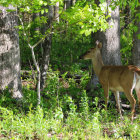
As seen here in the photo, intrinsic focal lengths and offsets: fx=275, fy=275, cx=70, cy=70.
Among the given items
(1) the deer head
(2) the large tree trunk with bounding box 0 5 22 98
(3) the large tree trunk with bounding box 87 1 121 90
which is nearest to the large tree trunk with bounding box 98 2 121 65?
(3) the large tree trunk with bounding box 87 1 121 90

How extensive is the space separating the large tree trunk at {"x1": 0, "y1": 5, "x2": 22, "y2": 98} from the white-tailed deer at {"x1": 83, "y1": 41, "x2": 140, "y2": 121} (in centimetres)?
200

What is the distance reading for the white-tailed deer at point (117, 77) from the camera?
6.47 m

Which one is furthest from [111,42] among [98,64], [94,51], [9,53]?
[9,53]

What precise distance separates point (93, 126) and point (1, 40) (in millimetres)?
3453

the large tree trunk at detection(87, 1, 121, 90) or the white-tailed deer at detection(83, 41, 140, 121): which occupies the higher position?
the large tree trunk at detection(87, 1, 121, 90)

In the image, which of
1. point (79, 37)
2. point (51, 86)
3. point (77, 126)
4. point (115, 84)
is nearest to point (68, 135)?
point (77, 126)

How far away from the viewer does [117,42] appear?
788 centimetres

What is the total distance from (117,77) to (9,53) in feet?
9.26

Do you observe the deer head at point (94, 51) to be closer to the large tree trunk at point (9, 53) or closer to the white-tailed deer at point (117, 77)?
the white-tailed deer at point (117, 77)

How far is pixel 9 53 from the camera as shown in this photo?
23.3 feet

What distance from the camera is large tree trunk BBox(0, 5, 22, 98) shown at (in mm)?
6938

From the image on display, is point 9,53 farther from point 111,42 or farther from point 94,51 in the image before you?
point 111,42

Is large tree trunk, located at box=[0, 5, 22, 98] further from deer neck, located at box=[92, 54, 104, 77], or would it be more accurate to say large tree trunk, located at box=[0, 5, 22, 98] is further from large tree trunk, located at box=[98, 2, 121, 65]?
large tree trunk, located at box=[98, 2, 121, 65]

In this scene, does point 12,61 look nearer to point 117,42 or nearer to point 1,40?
point 1,40
